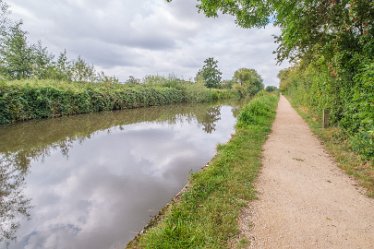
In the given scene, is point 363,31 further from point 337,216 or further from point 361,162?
point 337,216

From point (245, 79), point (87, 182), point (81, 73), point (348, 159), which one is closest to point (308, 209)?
point (348, 159)

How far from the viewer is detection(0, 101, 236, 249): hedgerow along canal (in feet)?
12.3

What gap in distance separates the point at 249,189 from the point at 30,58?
31.6 metres

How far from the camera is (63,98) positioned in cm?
1645

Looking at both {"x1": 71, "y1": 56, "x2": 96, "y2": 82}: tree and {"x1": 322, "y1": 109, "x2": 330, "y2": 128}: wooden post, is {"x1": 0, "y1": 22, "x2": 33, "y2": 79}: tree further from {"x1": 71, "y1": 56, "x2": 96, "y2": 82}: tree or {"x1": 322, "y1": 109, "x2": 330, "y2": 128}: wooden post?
{"x1": 322, "y1": 109, "x2": 330, "y2": 128}: wooden post

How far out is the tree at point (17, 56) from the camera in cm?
2616

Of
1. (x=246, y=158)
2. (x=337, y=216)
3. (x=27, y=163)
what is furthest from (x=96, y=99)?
(x=337, y=216)

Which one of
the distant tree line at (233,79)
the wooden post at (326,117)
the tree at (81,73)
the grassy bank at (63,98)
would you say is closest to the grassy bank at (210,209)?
the wooden post at (326,117)

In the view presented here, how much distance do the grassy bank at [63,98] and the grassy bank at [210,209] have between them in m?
12.3

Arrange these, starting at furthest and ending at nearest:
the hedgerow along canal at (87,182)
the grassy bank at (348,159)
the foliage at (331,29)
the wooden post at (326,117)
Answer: the wooden post at (326,117) → the foliage at (331,29) → the grassy bank at (348,159) → the hedgerow along canal at (87,182)

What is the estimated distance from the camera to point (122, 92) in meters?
23.0

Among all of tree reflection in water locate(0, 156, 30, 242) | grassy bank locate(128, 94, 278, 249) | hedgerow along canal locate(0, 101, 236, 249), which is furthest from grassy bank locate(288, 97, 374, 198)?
tree reflection in water locate(0, 156, 30, 242)

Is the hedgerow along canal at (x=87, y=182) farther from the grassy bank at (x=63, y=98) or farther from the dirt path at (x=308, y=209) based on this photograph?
the grassy bank at (x=63, y=98)

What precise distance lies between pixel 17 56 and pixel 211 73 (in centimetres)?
5129
